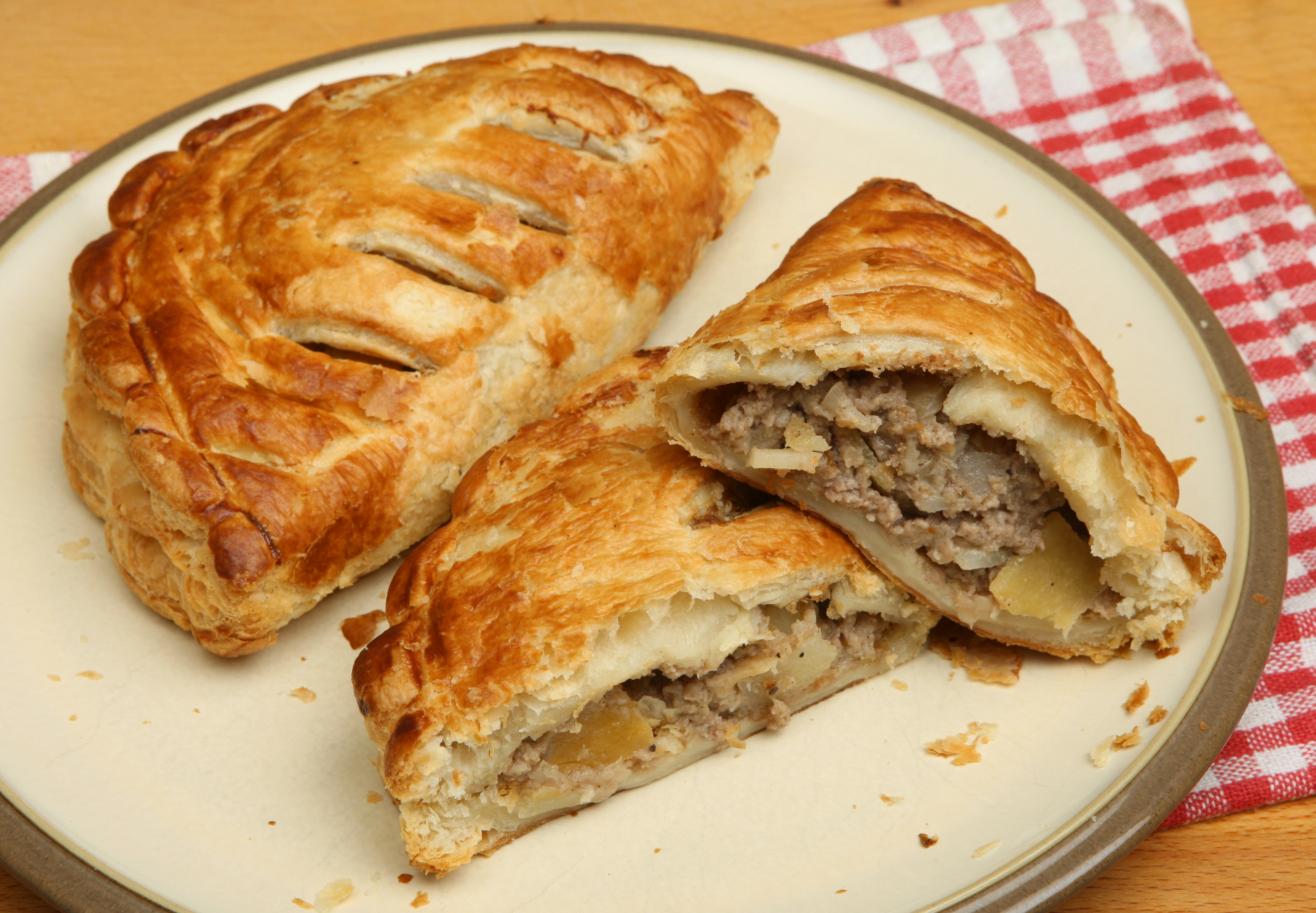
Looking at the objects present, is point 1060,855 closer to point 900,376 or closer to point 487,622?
point 900,376

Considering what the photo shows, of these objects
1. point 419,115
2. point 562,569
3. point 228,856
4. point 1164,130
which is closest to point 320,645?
point 228,856

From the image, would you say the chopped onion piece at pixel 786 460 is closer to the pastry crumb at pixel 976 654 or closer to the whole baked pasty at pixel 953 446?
the whole baked pasty at pixel 953 446

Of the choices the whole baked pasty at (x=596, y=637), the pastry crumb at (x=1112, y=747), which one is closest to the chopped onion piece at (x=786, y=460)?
the whole baked pasty at (x=596, y=637)

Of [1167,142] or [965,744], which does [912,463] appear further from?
[1167,142]

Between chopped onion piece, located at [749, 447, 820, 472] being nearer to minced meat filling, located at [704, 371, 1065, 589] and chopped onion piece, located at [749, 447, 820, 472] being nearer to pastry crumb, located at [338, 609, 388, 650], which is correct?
minced meat filling, located at [704, 371, 1065, 589]

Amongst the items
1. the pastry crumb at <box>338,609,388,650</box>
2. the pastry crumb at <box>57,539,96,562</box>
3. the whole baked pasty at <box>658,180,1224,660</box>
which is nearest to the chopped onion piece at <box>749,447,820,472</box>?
the whole baked pasty at <box>658,180,1224,660</box>
